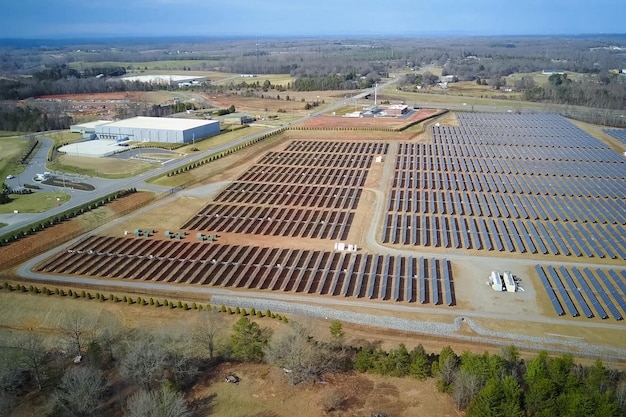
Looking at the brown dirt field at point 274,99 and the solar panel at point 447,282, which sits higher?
the brown dirt field at point 274,99

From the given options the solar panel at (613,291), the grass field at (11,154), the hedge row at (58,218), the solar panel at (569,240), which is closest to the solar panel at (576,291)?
the solar panel at (613,291)

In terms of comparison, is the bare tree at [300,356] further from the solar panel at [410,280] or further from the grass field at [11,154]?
the grass field at [11,154]

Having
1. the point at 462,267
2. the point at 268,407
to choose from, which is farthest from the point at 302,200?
the point at 268,407

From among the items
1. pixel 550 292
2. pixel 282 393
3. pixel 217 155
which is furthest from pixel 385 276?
pixel 217 155

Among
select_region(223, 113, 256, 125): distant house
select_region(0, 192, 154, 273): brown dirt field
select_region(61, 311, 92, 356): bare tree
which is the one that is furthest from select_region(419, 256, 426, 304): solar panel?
select_region(223, 113, 256, 125): distant house

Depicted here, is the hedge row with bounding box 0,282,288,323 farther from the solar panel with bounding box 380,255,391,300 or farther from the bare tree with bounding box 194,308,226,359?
the solar panel with bounding box 380,255,391,300

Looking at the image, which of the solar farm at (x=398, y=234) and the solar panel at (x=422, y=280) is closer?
the solar panel at (x=422, y=280)

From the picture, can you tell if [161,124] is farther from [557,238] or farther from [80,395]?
[80,395]

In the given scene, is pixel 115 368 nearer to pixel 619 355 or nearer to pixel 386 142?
pixel 619 355
